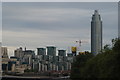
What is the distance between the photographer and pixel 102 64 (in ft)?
258

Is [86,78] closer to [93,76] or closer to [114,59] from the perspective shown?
[93,76]

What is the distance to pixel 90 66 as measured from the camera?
4065 inches

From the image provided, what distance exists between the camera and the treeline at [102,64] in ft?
204

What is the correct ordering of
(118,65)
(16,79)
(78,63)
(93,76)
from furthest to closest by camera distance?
(16,79)
(78,63)
(93,76)
(118,65)

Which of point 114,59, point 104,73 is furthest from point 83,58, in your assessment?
point 114,59

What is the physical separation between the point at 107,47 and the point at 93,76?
10582mm

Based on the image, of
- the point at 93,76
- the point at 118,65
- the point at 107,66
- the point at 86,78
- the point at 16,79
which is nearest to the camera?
the point at 118,65

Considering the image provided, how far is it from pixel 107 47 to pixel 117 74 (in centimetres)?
4519

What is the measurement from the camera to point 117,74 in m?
62.0

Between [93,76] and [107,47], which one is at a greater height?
[107,47]

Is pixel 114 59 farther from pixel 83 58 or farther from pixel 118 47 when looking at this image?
pixel 83 58

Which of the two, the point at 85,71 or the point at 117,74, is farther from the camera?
the point at 85,71

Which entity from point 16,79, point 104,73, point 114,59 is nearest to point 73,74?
point 16,79

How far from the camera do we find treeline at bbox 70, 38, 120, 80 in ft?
204
